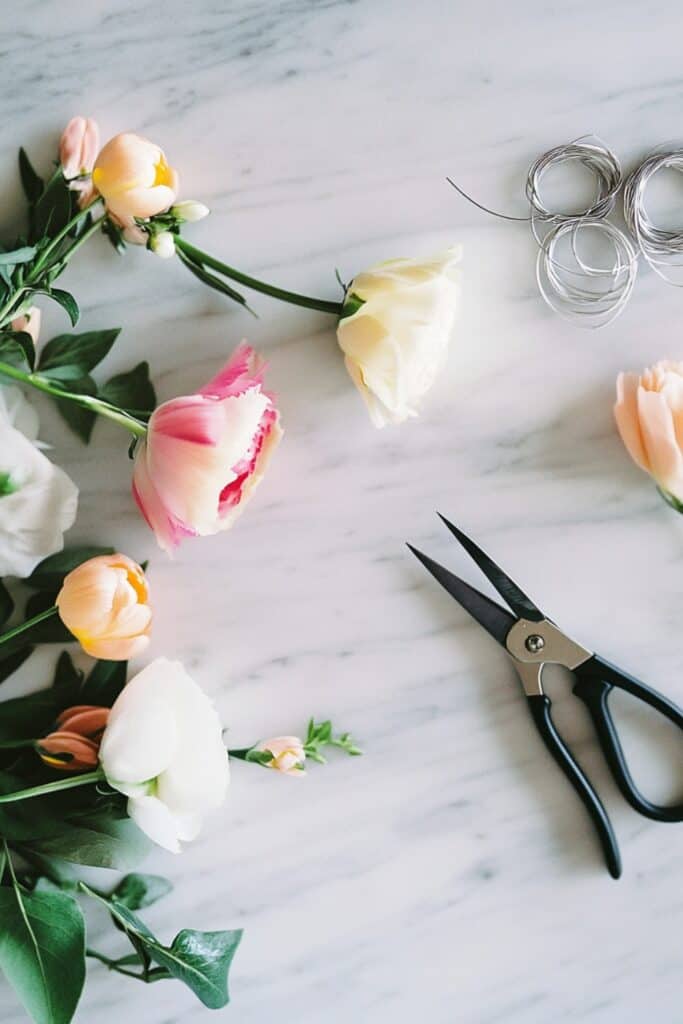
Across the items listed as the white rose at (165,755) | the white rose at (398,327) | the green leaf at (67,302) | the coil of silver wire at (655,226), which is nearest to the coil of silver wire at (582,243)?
the coil of silver wire at (655,226)

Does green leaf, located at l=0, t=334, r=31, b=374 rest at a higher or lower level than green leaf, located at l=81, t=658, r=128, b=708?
higher

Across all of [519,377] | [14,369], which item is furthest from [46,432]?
[519,377]

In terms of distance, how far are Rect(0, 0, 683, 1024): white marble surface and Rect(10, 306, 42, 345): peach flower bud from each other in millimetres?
56

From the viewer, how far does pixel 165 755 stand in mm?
708

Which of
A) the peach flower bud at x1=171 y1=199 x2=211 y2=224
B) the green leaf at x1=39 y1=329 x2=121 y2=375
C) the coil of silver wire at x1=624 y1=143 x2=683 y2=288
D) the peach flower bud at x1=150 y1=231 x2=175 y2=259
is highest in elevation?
the peach flower bud at x1=171 y1=199 x2=211 y2=224

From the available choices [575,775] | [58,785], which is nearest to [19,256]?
[58,785]

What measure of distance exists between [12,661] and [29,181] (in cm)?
38

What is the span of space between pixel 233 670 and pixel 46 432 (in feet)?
0.81

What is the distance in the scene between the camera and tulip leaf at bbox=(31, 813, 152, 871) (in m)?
0.75

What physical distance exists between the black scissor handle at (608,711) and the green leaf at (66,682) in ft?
1.30

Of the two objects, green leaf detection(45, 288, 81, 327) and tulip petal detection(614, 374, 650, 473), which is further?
tulip petal detection(614, 374, 650, 473)

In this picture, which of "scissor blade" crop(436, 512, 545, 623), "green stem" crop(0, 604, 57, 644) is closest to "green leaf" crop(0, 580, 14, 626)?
"green stem" crop(0, 604, 57, 644)

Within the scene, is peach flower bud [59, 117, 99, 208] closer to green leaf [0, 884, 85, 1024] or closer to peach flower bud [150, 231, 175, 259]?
peach flower bud [150, 231, 175, 259]

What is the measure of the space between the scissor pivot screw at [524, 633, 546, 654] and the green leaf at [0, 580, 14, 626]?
410 mm
